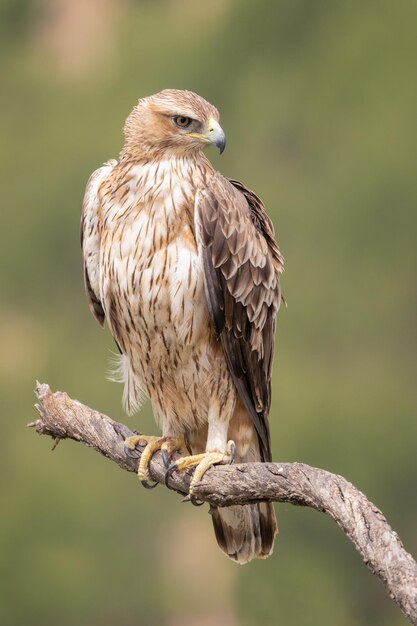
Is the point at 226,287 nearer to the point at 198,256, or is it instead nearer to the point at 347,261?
the point at 198,256

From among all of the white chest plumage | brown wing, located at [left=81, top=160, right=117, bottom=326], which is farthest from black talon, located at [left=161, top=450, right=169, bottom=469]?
brown wing, located at [left=81, top=160, right=117, bottom=326]

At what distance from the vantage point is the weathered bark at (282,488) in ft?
10.2

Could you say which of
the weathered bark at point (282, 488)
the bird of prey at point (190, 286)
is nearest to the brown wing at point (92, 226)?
the bird of prey at point (190, 286)

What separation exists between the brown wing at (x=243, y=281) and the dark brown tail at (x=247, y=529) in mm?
195

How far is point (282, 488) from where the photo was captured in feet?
11.6

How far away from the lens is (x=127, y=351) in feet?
14.4

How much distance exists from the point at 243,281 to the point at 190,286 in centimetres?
22

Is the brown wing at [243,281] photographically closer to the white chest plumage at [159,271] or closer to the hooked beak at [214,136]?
the white chest plumage at [159,271]

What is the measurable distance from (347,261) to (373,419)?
59.2 inches

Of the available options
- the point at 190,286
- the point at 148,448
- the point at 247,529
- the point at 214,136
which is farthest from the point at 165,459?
the point at 214,136

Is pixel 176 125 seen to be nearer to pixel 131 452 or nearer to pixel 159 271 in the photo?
pixel 159 271

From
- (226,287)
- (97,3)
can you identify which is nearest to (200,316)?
(226,287)

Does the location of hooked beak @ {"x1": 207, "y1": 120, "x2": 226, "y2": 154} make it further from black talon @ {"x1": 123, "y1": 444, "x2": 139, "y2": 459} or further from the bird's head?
black talon @ {"x1": 123, "y1": 444, "x2": 139, "y2": 459}

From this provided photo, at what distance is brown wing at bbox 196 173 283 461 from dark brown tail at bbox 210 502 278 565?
0.64 feet
